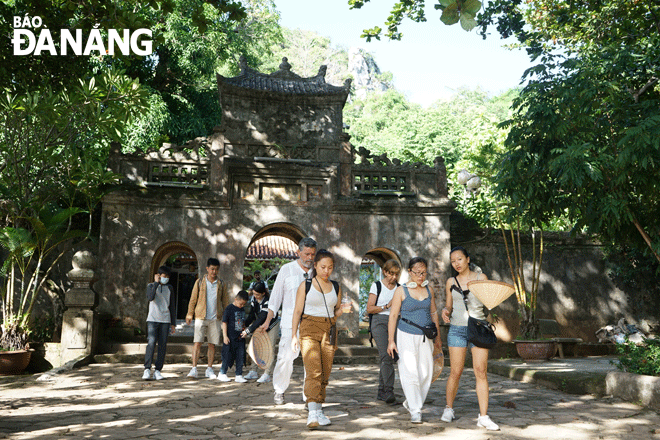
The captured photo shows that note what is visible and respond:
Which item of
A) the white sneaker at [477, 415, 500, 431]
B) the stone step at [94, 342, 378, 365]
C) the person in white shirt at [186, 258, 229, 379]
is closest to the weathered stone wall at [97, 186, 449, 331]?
the stone step at [94, 342, 378, 365]

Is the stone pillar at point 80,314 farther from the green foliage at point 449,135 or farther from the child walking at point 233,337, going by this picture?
the green foliage at point 449,135

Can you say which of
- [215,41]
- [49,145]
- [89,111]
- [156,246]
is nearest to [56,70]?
[89,111]

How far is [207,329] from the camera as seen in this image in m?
8.81

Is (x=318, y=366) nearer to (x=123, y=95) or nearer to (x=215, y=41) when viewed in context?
(x=123, y=95)

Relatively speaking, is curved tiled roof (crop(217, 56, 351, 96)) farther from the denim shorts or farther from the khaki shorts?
the denim shorts

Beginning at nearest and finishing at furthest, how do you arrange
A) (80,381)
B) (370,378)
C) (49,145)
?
(80,381) < (370,378) < (49,145)

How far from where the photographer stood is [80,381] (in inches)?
323

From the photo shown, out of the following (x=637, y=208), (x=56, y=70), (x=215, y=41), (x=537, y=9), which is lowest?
(x=637, y=208)

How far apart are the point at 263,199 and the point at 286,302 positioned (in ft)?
23.9

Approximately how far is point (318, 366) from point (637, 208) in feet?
18.3

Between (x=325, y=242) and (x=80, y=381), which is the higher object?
(x=325, y=242)

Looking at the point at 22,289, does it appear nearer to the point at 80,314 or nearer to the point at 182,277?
the point at 80,314

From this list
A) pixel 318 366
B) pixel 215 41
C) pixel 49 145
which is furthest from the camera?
pixel 215 41

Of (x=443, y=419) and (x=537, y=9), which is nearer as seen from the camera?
(x=443, y=419)
